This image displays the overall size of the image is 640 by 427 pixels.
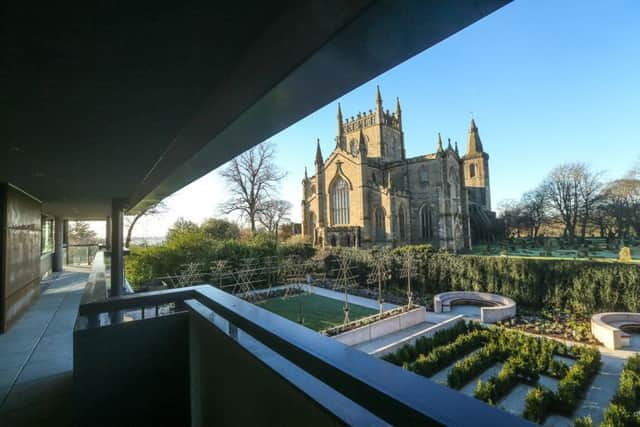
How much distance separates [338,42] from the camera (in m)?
0.84

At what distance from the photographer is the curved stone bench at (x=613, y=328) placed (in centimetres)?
721

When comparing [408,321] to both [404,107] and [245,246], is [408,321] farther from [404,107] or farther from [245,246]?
[404,107]

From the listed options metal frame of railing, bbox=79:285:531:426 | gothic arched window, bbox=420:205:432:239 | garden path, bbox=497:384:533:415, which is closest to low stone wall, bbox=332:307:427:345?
garden path, bbox=497:384:533:415

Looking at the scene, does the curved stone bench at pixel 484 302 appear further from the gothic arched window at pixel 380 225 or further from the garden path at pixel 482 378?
the gothic arched window at pixel 380 225

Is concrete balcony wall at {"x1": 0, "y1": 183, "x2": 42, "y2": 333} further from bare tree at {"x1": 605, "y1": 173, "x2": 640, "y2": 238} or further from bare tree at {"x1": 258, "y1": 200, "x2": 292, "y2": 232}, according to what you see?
bare tree at {"x1": 605, "y1": 173, "x2": 640, "y2": 238}

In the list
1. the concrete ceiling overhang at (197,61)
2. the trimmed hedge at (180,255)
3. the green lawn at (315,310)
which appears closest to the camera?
the concrete ceiling overhang at (197,61)

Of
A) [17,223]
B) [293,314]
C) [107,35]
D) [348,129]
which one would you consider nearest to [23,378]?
[17,223]

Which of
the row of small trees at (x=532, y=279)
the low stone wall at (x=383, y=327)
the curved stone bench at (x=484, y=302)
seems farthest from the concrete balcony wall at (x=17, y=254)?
the row of small trees at (x=532, y=279)

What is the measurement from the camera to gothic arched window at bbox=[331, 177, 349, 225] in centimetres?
2208

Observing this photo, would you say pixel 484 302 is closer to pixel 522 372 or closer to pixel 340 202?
pixel 522 372

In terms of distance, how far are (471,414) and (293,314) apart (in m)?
9.85

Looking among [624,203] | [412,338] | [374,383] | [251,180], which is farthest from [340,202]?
[374,383]

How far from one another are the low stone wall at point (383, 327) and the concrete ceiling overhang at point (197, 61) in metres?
6.50

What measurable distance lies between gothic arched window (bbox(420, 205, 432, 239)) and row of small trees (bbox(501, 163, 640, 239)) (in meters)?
13.2
